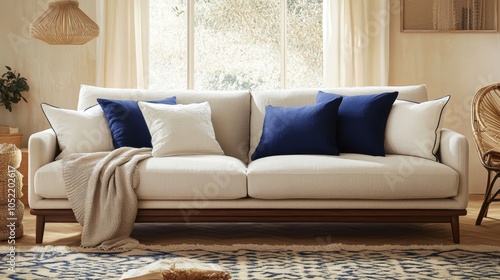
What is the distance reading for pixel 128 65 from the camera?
5906 millimetres

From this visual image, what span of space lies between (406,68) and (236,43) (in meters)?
1.39

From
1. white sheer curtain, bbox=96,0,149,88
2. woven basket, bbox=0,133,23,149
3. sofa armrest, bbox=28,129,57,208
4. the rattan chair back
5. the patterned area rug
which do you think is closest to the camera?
the patterned area rug

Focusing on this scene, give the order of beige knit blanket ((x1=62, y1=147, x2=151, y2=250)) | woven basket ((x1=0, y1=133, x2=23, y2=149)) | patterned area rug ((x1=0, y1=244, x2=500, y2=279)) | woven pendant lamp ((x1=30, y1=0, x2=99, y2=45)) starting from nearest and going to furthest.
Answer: patterned area rug ((x1=0, y1=244, x2=500, y2=279)) < beige knit blanket ((x1=62, y1=147, x2=151, y2=250)) < woven pendant lamp ((x1=30, y1=0, x2=99, y2=45)) < woven basket ((x1=0, y1=133, x2=23, y2=149))

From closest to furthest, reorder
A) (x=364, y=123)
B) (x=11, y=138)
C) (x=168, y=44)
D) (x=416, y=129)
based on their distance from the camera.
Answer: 1. (x=416, y=129)
2. (x=364, y=123)
3. (x=11, y=138)
4. (x=168, y=44)

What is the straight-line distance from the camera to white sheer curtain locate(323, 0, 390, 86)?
598 centimetres

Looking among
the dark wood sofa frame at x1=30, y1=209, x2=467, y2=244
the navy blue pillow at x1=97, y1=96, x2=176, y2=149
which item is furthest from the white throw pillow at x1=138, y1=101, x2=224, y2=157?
the dark wood sofa frame at x1=30, y1=209, x2=467, y2=244

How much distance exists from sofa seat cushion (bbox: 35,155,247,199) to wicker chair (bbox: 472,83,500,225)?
1.59 meters

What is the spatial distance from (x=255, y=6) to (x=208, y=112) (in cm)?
178

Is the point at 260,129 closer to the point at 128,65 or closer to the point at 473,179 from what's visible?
the point at 128,65

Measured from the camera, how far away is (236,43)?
20.2 feet

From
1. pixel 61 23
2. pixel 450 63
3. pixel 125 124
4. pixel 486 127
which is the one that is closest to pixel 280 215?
pixel 125 124

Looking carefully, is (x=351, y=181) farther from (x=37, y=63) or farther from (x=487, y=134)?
(x=37, y=63)

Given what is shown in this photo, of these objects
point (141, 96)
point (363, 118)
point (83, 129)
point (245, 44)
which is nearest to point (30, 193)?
point (83, 129)

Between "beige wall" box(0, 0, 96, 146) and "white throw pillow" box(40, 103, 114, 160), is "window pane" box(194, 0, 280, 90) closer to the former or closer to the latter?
"beige wall" box(0, 0, 96, 146)
